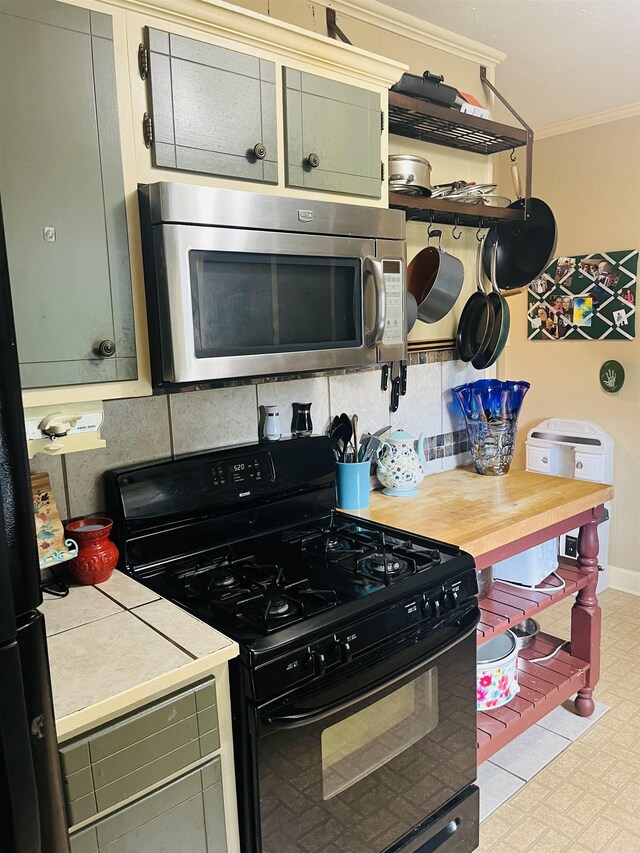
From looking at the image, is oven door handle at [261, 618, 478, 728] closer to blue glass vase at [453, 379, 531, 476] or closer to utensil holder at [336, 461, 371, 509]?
utensil holder at [336, 461, 371, 509]

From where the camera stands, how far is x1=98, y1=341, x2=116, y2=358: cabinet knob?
4.26ft

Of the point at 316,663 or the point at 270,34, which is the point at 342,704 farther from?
the point at 270,34

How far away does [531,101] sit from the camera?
118 inches

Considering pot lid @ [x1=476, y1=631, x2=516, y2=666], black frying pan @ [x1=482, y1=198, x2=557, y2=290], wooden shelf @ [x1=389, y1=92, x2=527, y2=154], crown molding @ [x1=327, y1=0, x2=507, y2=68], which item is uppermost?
crown molding @ [x1=327, y1=0, x2=507, y2=68]

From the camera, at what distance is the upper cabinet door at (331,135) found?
1.54m

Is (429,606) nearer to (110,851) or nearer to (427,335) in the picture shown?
(110,851)

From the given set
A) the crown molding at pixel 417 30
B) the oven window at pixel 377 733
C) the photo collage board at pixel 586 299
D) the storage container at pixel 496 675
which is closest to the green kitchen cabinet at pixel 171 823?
the oven window at pixel 377 733

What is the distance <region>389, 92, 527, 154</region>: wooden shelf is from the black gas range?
101 centimetres

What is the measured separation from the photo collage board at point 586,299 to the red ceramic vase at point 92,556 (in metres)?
2.56

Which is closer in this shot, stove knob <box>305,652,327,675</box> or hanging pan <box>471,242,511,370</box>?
stove knob <box>305,652,327,675</box>

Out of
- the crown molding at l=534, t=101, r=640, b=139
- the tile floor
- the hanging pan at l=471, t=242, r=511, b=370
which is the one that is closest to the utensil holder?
the hanging pan at l=471, t=242, r=511, b=370

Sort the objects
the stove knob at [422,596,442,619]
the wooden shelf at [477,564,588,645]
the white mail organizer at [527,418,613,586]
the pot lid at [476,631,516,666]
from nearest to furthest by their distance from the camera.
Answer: the stove knob at [422,596,442,619] → the wooden shelf at [477,564,588,645] → the pot lid at [476,631,516,666] → the white mail organizer at [527,418,613,586]

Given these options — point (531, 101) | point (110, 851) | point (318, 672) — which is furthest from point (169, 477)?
point (531, 101)

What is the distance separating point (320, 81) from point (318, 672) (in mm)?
1342
